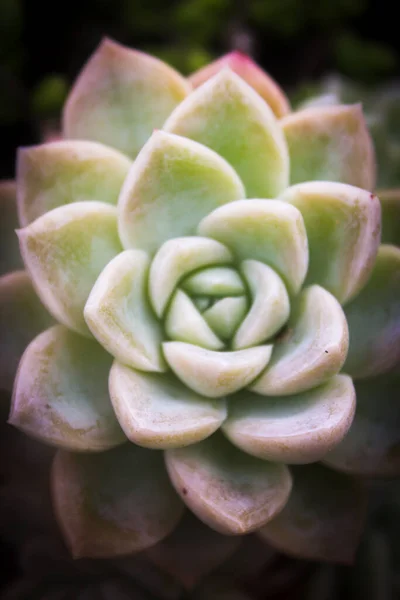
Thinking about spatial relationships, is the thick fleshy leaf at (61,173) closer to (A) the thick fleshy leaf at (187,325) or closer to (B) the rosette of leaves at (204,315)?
(B) the rosette of leaves at (204,315)

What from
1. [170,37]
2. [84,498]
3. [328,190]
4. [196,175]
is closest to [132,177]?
[196,175]

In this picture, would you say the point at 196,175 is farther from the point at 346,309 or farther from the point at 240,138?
the point at 346,309

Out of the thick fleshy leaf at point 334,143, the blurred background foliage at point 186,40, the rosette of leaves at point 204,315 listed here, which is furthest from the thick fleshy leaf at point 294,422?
the blurred background foliage at point 186,40

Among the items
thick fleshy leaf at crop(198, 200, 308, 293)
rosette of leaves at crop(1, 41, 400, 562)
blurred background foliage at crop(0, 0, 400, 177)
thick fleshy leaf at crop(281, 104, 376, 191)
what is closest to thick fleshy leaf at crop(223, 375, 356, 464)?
rosette of leaves at crop(1, 41, 400, 562)

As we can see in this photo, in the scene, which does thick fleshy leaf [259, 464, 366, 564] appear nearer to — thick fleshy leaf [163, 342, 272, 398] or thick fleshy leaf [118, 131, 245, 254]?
thick fleshy leaf [163, 342, 272, 398]

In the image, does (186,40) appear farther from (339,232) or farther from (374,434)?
(374,434)

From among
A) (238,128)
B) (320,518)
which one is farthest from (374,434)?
(238,128)
